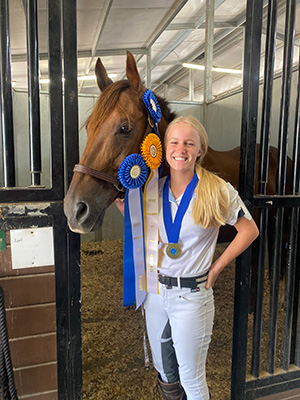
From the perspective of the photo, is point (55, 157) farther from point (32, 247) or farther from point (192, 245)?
point (192, 245)

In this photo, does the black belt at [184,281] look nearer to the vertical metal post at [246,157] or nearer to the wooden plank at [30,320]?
the vertical metal post at [246,157]

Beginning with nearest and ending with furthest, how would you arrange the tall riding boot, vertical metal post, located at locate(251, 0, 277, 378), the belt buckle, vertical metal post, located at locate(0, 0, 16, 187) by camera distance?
vertical metal post, located at locate(0, 0, 16, 187) → the belt buckle → the tall riding boot → vertical metal post, located at locate(251, 0, 277, 378)

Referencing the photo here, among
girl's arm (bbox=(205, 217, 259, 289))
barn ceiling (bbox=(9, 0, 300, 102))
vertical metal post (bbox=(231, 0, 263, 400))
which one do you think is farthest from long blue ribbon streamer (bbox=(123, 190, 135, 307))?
barn ceiling (bbox=(9, 0, 300, 102))

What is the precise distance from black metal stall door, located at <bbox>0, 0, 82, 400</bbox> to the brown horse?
0.09m

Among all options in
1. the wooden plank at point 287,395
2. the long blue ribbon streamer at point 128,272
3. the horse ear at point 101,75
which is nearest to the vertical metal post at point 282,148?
the wooden plank at point 287,395

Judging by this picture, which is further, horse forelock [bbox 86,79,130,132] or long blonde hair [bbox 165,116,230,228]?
horse forelock [bbox 86,79,130,132]

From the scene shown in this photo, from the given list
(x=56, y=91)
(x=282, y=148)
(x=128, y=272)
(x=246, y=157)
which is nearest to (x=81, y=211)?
(x=128, y=272)

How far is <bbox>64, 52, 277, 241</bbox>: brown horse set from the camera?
1091mm

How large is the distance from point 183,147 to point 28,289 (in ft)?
2.85

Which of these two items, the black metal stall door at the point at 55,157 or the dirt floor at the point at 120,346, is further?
the dirt floor at the point at 120,346

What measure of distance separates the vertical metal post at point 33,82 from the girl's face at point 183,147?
0.53 metres

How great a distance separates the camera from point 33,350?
1.22 metres

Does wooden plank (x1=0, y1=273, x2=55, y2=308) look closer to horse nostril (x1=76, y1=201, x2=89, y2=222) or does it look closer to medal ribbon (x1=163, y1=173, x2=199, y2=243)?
horse nostril (x1=76, y1=201, x2=89, y2=222)

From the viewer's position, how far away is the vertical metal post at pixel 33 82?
1074 mm
